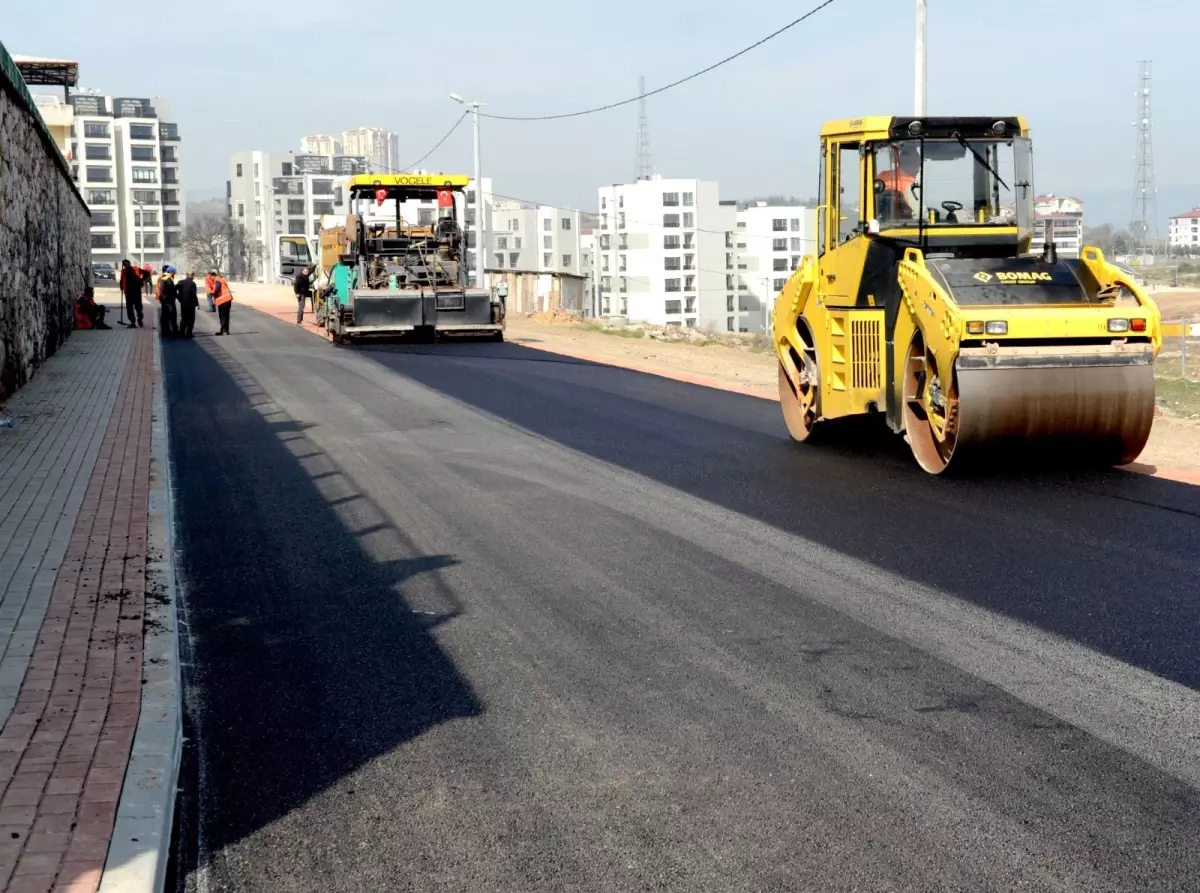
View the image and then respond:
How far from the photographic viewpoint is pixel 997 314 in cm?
1035

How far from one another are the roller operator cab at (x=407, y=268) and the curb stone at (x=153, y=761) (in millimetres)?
19925

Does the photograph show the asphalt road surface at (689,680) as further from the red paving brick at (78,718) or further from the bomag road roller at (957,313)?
the bomag road roller at (957,313)

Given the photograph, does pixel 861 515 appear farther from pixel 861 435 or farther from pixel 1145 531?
pixel 861 435

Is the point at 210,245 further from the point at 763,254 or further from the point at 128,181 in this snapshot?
the point at 763,254

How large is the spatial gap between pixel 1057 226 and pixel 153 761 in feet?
30.0

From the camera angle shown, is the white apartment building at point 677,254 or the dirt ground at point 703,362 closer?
the dirt ground at point 703,362

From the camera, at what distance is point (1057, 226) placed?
1170 cm

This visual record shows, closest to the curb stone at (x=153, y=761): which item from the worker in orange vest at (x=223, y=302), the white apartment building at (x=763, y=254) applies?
→ the worker in orange vest at (x=223, y=302)

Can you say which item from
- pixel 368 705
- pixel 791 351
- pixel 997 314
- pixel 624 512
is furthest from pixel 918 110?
pixel 368 705

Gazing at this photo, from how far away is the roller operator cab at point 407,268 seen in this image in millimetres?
28109

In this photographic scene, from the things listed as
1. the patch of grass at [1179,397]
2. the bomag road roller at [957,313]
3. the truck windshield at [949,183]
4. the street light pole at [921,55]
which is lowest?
the patch of grass at [1179,397]

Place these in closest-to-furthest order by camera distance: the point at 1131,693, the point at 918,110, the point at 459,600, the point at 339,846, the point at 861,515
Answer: the point at 339,846
the point at 1131,693
the point at 459,600
the point at 861,515
the point at 918,110

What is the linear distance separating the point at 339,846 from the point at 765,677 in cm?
224

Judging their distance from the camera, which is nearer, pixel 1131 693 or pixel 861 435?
pixel 1131 693
